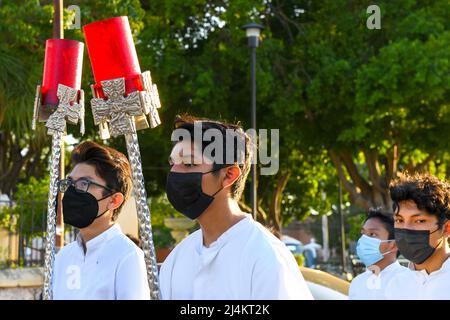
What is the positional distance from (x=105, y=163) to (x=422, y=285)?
1.75 m

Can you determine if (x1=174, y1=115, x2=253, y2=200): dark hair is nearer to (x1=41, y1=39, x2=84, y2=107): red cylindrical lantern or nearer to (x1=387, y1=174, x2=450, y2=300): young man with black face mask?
(x1=41, y1=39, x2=84, y2=107): red cylindrical lantern

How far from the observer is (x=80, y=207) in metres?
4.40

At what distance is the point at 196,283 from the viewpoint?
3557mm

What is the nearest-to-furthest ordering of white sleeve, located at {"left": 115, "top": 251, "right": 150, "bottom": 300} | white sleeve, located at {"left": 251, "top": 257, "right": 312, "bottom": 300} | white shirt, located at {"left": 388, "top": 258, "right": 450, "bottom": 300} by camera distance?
white sleeve, located at {"left": 251, "top": 257, "right": 312, "bottom": 300} → white sleeve, located at {"left": 115, "top": 251, "right": 150, "bottom": 300} → white shirt, located at {"left": 388, "top": 258, "right": 450, "bottom": 300}

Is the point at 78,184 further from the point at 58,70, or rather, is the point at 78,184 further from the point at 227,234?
the point at 227,234

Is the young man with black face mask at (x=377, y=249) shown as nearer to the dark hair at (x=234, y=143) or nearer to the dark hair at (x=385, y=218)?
the dark hair at (x=385, y=218)

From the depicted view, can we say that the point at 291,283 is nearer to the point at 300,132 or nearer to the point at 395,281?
the point at 395,281

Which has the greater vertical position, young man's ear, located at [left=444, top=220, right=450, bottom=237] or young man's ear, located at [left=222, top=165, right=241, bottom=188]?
young man's ear, located at [left=222, top=165, right=241, bottom=188]

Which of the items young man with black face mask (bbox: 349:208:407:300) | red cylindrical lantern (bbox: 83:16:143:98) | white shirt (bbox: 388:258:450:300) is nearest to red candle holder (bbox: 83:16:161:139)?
red cylindrical lantern (bbox: 83:16:143:98)

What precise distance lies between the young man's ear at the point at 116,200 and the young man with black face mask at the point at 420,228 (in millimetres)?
1521

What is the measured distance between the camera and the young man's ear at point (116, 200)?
448cm

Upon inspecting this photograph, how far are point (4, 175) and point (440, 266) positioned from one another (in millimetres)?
23003

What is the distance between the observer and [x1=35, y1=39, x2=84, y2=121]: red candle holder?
4.13 m
